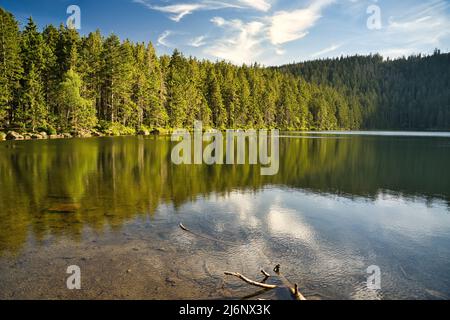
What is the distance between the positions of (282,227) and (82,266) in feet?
21.4

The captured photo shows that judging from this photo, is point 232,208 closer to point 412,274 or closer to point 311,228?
point 311,228

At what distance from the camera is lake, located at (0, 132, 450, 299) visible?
7000 millimetres

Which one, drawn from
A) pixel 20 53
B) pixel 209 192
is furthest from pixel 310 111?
pixel 209 192

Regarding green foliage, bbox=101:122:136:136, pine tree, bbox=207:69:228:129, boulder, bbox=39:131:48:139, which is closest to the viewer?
boulder, bbox=39:131:48:139

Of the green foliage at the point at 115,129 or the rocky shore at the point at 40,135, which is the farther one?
the green foliage at the point at 115,129

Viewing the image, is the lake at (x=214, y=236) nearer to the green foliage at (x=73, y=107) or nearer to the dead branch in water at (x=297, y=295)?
the dead branch in water at (x=297, y=295)

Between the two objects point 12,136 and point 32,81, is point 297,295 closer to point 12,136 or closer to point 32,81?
point 12,136

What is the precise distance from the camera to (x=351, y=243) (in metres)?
9.96

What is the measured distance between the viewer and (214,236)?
1019 cm

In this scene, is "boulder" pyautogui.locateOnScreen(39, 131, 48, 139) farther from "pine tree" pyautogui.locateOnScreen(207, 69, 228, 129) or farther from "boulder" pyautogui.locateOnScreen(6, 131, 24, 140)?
"pine tree" pyautogui.locateOnScreen(207, 69, 228, 129)

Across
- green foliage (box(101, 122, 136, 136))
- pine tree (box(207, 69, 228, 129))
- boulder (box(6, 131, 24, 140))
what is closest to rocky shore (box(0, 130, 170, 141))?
boulder (box(6, 131, 24, 140))

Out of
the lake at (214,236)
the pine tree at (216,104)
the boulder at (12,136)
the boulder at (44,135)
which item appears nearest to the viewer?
the lake at (214,236)

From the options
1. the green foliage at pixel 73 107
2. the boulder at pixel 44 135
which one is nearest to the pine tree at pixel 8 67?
the boulder at pixel 44 135

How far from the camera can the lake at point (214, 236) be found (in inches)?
276
